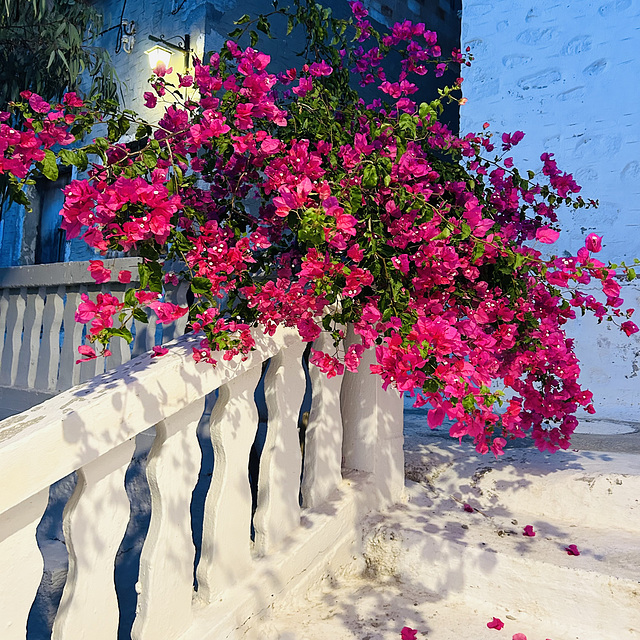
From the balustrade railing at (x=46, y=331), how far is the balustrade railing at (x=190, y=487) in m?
1.52

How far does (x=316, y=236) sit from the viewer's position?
49.7 inches

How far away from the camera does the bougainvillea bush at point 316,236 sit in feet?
4.04

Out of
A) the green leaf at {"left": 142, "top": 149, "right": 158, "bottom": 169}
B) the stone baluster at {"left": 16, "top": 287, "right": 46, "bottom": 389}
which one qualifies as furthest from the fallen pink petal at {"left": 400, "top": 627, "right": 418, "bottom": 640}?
the stone baluster at {"left": 16, "top": 287, "right": 46, "bottom": 389}

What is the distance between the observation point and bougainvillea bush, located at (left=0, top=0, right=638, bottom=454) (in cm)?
123

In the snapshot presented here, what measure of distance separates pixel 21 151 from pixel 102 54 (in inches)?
248

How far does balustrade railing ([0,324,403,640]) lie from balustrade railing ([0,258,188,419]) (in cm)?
152

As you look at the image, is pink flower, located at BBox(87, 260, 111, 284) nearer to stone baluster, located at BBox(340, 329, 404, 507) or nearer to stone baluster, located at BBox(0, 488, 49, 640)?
stone baluster, located at BBox(0, 488, 49, 640)

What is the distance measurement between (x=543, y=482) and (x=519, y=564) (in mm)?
514

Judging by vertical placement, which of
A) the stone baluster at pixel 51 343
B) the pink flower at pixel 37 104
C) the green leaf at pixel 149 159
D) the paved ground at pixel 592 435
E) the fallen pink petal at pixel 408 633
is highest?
the pink flower at pixel 37 104

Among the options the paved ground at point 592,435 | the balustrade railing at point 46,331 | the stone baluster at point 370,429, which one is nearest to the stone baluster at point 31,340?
the balustrade railing at point 46,331

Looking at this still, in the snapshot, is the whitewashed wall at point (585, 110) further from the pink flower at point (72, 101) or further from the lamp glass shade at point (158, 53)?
the lamp glass shade at point (158, 53)

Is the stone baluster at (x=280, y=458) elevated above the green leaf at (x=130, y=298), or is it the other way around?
the green leaf at (x=130, y=298)

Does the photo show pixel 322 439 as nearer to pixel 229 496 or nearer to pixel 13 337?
pixel 229 496

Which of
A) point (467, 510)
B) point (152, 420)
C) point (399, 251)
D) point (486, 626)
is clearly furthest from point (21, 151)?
point (467, 510)
